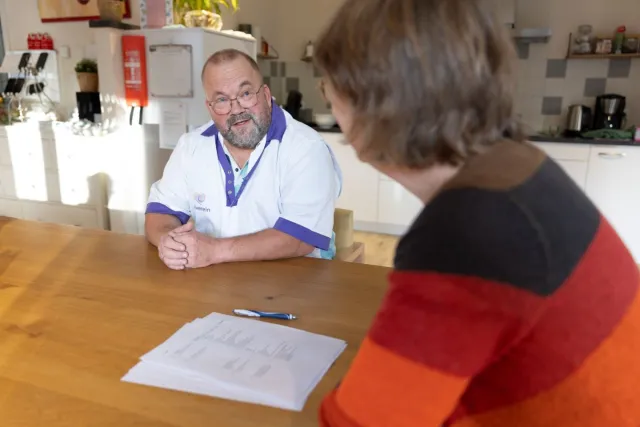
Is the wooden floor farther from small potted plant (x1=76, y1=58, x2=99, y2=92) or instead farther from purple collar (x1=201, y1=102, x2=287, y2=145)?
small potted plant (x1=76, y1=58, x2=99, y2=92)

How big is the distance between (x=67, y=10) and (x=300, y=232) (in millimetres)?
3272

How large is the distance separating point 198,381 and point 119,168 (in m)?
3.01

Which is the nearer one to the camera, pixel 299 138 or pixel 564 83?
pixel 299 138

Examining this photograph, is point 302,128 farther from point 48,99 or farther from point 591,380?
point 48,99

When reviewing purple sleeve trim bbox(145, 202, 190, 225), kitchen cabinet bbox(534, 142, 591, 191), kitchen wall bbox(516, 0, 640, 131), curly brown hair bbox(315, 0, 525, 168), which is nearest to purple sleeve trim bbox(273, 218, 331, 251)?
purple sleeve trim bbox(145, 202, 190, 225)

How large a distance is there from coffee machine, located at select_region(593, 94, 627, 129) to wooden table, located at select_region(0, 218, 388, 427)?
318 cm

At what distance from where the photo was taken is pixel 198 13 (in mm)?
2990

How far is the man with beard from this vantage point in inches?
58.3

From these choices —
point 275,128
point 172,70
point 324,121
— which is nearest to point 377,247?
point 324,121

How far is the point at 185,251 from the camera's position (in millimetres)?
1201

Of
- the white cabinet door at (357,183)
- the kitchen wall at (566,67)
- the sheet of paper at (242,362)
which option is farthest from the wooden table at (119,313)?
the kitchen wall at (566,67)

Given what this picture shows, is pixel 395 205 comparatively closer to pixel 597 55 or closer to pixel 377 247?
pixel 377 247

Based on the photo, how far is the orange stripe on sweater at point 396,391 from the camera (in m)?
0.45

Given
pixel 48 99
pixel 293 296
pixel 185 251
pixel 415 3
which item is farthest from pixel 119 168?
pixel 415 3
